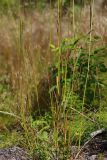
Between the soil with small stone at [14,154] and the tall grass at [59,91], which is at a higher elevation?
the tall grass at [59,91]

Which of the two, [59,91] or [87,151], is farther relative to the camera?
[87,151]

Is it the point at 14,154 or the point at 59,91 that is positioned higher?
the point at 59,91

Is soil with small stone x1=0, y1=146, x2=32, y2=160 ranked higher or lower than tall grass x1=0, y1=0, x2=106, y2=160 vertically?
lower

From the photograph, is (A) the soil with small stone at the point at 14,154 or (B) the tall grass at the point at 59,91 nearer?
(B) the tall grass at the point at 59,91

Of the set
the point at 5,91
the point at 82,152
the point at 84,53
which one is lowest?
the point at 5,91

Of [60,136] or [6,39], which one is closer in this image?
[60,136]

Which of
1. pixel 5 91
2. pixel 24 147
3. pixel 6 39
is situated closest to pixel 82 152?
pixel 24 147

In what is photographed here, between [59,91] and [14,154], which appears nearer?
[59,91]

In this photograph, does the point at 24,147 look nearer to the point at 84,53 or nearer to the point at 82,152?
the point at 82,152

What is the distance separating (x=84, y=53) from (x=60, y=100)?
3.44ft

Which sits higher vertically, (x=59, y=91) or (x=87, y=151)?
(x=59, y=91)

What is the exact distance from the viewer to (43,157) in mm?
3127

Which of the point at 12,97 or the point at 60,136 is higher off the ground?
the point at 60,136

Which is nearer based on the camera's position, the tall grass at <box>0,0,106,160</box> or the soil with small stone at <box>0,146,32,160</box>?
the tall grass at <box>0,0,106,160</box>
